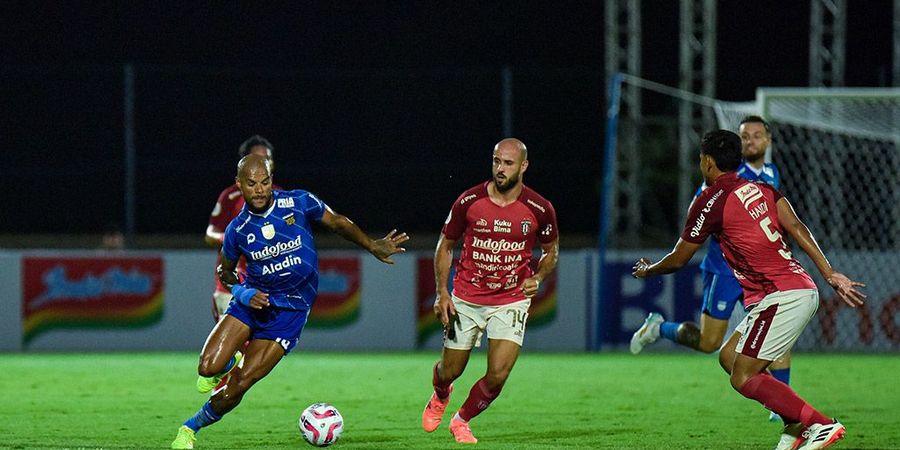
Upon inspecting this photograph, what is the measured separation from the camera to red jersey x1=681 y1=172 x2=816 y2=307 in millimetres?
8711

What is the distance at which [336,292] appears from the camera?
62.2 feet

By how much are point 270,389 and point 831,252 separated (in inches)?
353

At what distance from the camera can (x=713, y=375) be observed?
15.2 m

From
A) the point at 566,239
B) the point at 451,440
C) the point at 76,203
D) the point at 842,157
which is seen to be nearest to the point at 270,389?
the point at 451,440

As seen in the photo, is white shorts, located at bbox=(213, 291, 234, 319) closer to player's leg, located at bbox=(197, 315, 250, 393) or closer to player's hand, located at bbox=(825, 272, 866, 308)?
player's leg, located at bbox=(197, 315, 250, 393)

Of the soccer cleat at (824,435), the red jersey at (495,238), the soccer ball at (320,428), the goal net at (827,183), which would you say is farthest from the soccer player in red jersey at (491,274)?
the goal net at (827,183)

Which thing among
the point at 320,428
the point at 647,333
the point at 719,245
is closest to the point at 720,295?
the point at 719,245

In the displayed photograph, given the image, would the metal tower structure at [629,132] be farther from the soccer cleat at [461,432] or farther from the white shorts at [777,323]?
the white shorts at [777,323]

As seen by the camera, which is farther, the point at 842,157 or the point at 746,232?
the point at 842,157

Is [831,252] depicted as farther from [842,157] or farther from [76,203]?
[76,203]

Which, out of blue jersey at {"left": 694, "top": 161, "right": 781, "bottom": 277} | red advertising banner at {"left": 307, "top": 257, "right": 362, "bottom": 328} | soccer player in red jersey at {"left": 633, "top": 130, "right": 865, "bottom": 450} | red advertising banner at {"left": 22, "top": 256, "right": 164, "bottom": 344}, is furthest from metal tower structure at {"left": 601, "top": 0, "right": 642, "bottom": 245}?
soccer player in red jersey at {"left": 633, "top": 130, "right": 865, "bottom": 450}

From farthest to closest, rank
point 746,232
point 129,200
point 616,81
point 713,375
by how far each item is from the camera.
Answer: point 129,200, point 616,81, point 713,375, point 746,232

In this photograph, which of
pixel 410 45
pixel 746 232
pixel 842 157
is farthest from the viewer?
pixel 410 45

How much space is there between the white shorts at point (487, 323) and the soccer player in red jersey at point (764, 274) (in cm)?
138
